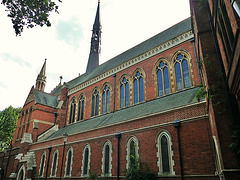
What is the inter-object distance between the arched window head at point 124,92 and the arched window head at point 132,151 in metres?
6.26

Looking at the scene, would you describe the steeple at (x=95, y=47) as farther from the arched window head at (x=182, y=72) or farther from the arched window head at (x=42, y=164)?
the arched window head at (x=182, y=72)

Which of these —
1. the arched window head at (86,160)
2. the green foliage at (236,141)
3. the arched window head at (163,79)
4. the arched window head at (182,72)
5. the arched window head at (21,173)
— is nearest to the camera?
the green foliage at (236,141)

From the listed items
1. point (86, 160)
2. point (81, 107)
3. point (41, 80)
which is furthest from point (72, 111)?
point (41, 80)

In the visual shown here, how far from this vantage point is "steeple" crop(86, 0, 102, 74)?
34.4 m

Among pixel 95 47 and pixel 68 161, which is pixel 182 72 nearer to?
pixel 68 161

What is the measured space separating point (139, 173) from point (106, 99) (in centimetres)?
1163

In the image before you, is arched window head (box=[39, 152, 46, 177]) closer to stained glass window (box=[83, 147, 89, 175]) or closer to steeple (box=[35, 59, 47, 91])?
stained glass window (box=[83, 147, 89, 175])

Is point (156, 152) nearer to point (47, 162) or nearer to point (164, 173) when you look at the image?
point (164, 173)

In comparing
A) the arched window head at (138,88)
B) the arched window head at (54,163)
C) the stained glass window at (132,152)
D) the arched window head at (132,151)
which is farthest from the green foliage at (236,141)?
the arched window head at (54,163)

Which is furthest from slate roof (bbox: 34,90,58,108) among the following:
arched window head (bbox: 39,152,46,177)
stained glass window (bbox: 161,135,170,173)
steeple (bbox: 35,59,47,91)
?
stained glass window (bbox: 161,135,170,173)

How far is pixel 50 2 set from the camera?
7.42 metres

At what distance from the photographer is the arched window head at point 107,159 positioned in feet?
47.3

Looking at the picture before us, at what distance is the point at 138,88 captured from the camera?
61.3 feet

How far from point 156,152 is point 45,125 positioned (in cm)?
1993
